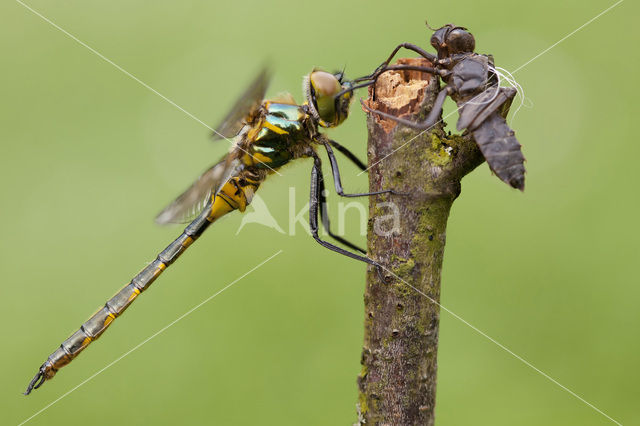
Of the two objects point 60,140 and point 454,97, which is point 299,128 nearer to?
point 454,97

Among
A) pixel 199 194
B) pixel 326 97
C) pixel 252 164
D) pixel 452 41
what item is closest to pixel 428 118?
pixel 452 41

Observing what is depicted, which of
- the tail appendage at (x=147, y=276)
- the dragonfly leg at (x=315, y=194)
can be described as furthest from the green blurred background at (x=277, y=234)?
the tail appendage at (x=147, y=276)

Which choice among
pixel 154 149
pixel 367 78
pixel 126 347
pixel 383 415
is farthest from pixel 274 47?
pixel 383 415

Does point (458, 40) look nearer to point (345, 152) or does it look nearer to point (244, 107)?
point (345, 152)

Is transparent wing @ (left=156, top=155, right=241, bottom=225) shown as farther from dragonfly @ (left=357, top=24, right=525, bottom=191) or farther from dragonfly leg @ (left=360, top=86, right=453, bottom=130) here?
dragonfly leg @ (left=360, top=86, right=453, bottom=130)

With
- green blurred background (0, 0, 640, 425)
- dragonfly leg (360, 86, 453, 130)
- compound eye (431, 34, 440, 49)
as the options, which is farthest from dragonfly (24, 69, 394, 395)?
dragonfly leg (360, 86, 453, 130)
